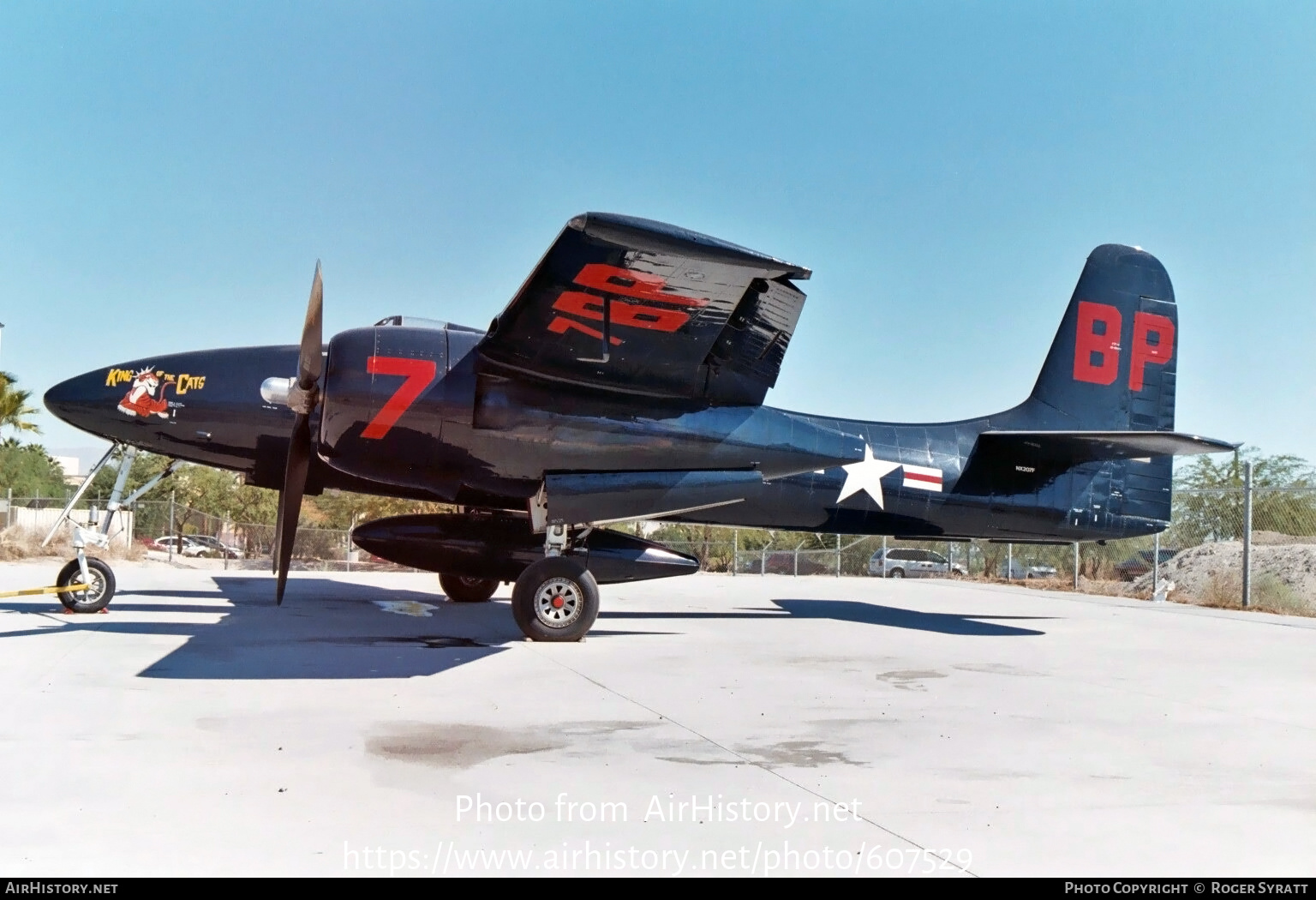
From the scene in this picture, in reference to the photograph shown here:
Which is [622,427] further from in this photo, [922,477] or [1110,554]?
[1110,554]

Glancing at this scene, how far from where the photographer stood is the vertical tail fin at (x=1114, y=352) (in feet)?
50.2

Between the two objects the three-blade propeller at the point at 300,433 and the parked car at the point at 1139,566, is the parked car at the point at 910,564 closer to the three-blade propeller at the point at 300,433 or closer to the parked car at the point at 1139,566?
the parked car at the point at 1139,566

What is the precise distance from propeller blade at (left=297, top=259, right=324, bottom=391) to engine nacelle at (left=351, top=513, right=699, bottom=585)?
3.77m

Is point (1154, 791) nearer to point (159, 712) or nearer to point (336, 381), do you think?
point (159, 712)

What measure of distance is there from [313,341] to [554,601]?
3693mm

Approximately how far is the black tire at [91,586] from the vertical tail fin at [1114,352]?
44.1 ft

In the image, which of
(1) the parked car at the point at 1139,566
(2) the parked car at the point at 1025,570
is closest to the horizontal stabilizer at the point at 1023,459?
(1) the parked car at the point at 1139,566

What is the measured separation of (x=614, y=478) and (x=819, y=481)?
4116 millimetres

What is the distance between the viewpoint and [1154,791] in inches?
186

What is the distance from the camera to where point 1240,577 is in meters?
23.0

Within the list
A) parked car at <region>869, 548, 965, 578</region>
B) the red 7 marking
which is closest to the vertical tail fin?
the red 7 marking

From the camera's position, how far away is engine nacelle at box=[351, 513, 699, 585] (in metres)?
13.2

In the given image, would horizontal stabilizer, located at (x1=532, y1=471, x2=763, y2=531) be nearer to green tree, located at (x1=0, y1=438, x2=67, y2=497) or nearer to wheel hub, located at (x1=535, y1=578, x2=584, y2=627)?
wheel hub, located at (x1=535, y1=578, x2=584, y2=627)

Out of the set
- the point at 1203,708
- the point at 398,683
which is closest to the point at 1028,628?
the point at 1203,708
